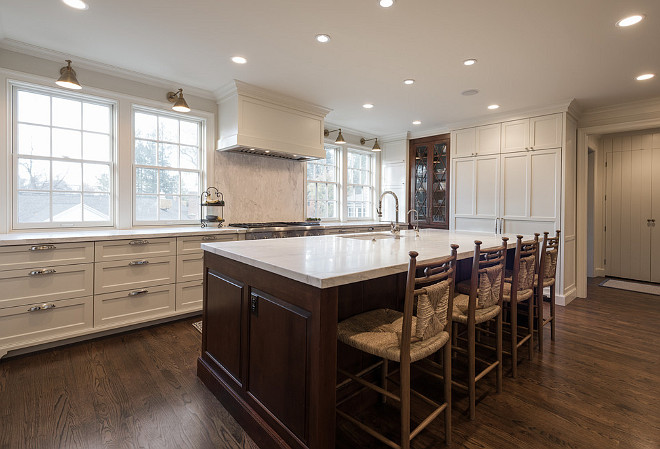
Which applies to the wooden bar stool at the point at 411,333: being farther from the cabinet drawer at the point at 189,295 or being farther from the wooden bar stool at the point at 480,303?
the cabinet drawer at the point at 189,295

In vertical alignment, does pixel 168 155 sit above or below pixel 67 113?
below

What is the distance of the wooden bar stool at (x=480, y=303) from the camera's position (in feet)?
6.15

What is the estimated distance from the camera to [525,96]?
4.11 meters

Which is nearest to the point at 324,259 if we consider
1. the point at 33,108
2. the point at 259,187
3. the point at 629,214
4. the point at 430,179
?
the point at 259,187

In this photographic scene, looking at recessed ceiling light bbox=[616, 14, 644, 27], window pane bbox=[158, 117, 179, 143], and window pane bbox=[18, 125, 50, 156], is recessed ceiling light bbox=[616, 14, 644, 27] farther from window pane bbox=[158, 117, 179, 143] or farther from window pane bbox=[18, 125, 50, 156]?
window pane bbox=[18, 125, 50, 156]

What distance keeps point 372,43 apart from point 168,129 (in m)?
2.58

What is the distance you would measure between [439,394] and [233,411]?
128 centimetres

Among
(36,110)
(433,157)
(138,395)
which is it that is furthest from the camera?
(433,157)

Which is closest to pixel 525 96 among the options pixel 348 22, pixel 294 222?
pixel 348 22

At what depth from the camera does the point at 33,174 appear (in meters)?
3.18

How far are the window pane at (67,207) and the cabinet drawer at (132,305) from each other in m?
1.00

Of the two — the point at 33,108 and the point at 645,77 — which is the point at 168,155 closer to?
the point at 33,108

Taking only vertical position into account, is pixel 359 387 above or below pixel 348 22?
below

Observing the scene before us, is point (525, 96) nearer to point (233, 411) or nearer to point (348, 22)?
point (348, 22)
